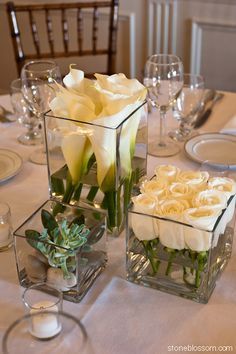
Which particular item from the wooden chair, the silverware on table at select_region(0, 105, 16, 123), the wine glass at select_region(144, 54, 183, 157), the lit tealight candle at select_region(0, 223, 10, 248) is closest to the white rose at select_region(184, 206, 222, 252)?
the lit tealight candle at select_region(0, 223, 10, 248)

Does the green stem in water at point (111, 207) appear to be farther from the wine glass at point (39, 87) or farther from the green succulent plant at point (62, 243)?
the wine glass at point (39, 87)

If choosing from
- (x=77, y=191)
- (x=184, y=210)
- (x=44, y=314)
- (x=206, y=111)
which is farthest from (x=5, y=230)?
(x=206, y=111)

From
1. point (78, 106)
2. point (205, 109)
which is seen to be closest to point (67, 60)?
point (205, 109)

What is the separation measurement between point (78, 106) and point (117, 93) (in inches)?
2.9

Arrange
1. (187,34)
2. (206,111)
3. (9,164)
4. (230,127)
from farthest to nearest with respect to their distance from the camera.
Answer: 1. (187,34)
2. (206,111)
3. (230,127)
4. (9,164)

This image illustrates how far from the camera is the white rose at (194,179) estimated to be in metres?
0.87

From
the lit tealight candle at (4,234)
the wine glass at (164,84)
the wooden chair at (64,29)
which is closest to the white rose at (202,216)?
the lit tealight candle at (4,234)

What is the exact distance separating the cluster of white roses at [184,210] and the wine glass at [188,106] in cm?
54

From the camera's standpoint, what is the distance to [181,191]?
2.79ft

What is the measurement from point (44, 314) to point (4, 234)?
26 centimetres

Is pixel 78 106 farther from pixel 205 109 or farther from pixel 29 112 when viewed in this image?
pixel 205 109

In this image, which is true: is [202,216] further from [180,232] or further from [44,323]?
[44,323]

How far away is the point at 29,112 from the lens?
143 centimetres

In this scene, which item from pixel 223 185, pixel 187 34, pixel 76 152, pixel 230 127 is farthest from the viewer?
pixel 187 34
